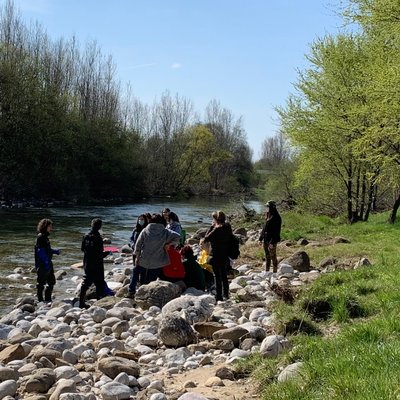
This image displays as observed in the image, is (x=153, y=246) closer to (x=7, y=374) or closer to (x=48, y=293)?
(x=48, y=293)

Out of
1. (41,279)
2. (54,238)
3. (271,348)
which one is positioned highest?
(271,348)

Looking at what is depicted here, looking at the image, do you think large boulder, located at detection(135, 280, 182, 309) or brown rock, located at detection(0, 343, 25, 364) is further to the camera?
large boulder, located at detection(135, 280, 182, 309)

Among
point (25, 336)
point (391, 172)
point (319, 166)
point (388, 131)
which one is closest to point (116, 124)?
point (319, 166)

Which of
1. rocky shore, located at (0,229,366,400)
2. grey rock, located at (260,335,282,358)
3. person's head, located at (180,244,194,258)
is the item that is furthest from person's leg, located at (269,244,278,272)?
grey rock, located at (260,335,282,358)

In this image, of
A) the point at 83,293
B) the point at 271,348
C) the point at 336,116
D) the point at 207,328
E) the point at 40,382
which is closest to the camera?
the point at 40,382

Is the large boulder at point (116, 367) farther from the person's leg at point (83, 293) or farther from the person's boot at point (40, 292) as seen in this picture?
the person's boot at point (40, 292)

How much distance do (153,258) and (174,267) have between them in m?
0.58

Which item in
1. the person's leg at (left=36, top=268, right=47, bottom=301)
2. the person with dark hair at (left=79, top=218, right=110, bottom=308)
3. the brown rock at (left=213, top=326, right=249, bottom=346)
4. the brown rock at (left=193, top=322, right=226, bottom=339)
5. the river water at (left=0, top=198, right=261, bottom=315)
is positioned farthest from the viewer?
the river water at (left=0, top=198, right=261, bottom=315)

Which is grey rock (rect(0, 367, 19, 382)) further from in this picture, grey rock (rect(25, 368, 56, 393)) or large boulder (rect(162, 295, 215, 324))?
large boulder (rect(162, 295, 215, 324))

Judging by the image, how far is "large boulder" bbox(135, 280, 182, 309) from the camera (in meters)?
10.2

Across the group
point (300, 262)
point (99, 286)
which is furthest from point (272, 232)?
point (99, 286)

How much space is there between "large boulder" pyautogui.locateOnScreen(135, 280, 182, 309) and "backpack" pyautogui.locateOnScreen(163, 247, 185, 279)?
894 millimetres

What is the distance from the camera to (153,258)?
11.2 meters

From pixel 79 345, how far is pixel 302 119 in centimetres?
1869
